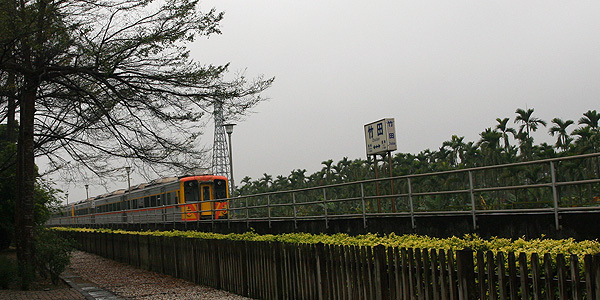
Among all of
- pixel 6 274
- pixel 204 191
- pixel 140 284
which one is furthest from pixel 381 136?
pixel 204 191

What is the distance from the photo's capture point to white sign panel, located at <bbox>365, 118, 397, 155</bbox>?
49.6 feet

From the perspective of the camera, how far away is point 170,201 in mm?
29406

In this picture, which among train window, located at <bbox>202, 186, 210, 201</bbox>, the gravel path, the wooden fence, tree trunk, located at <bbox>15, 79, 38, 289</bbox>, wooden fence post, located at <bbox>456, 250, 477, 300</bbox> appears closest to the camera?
the wooden fence

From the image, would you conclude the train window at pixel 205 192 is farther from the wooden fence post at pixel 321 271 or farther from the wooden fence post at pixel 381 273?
the wooden fence post at pixel 381 273

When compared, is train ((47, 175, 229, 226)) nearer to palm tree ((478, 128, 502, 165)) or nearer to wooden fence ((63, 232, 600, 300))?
wooden fence ((63, 232, 600, 300))

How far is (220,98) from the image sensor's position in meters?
14.2

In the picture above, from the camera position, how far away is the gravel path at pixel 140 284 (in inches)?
474

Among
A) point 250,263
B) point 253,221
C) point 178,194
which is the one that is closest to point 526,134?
point 178,194

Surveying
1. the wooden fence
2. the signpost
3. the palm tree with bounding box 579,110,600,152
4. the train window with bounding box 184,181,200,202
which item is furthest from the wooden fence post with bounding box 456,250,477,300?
the palm tree with bounding box 579,110,600,152

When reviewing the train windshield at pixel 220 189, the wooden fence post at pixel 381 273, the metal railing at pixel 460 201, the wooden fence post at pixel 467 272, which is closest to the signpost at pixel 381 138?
the metal railing at pixel 460 201

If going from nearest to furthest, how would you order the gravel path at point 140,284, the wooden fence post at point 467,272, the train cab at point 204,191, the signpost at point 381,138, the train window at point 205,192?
the wooden fence post at point 467,272, the gravel path at point 140,284, the signpost at point 381,138, the train cab at point 204,191, the train window at point 205,192

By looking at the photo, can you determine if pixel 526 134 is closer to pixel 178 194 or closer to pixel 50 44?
pixel 178 194

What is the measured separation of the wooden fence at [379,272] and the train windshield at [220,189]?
49.8 ft

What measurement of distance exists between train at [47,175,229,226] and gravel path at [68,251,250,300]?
386 centimetres
